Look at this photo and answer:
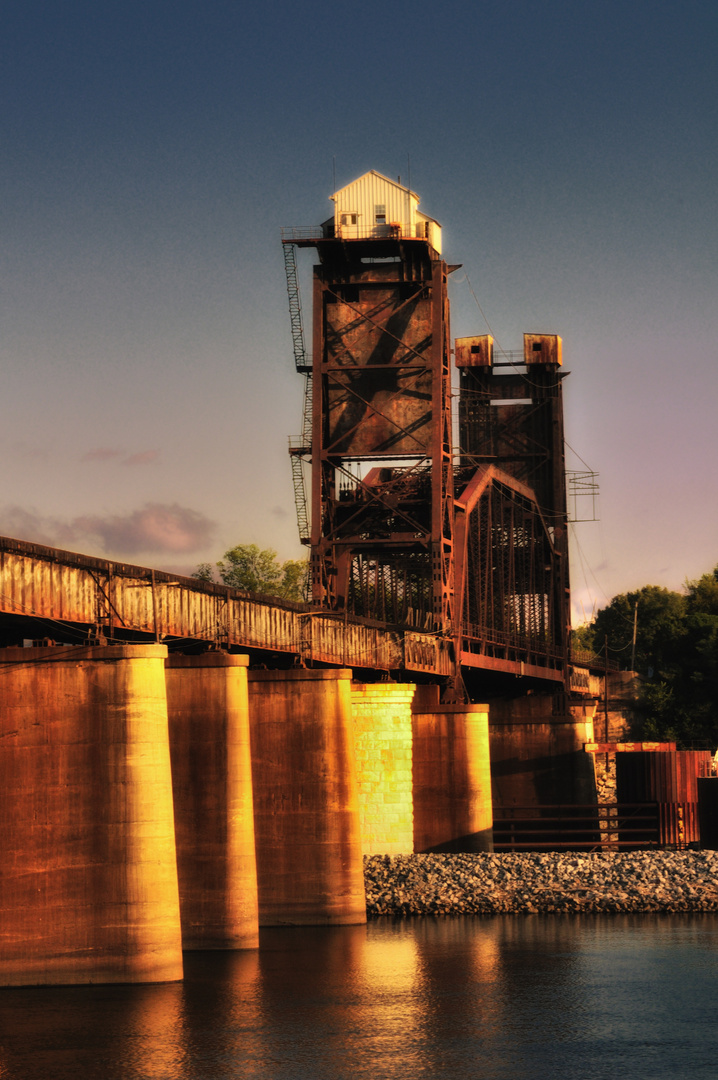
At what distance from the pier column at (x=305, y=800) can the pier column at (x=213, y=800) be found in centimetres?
494

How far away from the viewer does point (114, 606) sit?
37.2 m

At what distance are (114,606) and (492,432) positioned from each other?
63.8 metres

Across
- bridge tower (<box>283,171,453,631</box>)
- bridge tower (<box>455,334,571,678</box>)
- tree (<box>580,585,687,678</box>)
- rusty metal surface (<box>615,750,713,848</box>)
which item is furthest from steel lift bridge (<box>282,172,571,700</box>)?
tree (<box>580,585,687,678</box>)

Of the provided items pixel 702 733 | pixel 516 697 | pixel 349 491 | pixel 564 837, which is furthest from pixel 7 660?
pixel 702 733

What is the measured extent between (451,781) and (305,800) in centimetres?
1690

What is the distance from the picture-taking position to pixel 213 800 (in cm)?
4172

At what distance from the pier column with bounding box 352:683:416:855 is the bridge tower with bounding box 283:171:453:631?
6.72 meters

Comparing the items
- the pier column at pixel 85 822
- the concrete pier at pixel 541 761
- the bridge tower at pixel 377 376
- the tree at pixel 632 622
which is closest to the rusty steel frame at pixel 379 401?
the bridge tower at pixel 377 376

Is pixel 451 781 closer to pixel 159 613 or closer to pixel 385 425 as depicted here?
pixel 385 425

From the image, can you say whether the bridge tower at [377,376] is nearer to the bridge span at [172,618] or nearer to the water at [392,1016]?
the bridge span at [172,618]

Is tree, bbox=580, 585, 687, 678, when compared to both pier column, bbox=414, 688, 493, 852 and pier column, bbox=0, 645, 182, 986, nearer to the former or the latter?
pier column, bbox=414, 688, 493, 852

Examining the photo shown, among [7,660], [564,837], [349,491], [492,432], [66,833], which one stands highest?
[492,432]

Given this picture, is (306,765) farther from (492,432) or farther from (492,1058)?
(492,432)

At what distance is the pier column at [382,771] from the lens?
58.7 m
